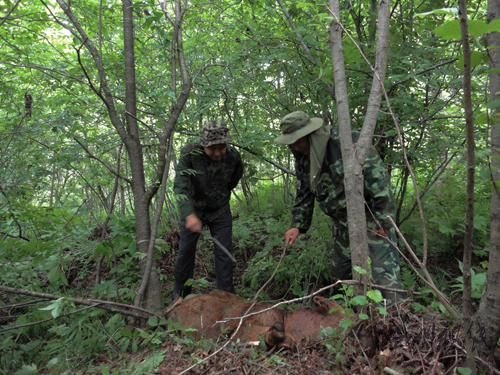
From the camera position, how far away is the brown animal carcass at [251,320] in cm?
269

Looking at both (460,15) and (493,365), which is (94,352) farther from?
(460,15)

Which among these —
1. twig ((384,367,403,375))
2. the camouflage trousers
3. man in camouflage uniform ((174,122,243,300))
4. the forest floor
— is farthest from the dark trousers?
twig ((384,367,403,375))

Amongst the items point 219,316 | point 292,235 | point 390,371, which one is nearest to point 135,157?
point 219,316

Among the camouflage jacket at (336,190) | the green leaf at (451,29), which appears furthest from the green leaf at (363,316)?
the green leaf at (451,29)

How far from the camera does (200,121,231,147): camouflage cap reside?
13.1 feet

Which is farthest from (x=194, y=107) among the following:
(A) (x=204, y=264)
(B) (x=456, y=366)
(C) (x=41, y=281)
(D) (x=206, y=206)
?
(B) (x=456, y=366)

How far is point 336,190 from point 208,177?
143 centimetres

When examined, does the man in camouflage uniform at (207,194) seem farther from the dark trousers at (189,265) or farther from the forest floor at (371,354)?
the forest floor at (371,354)

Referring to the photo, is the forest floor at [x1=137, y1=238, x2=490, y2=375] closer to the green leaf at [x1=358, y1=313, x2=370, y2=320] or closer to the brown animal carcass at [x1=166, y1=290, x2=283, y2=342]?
the green leaf at [x1=358, y1=313, x2=370, y2=320]

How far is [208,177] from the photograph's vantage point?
14.3ft

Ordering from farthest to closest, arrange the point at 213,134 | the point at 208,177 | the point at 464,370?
the point at 208,177 → the point at 213,134 → the point at 464,370

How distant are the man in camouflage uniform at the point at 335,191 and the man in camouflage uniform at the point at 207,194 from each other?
0.77 m

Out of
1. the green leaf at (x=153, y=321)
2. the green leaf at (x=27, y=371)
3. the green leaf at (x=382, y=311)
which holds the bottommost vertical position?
the green leaf at (x=27, y=371)

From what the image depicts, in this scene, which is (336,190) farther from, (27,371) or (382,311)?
(27,371)
